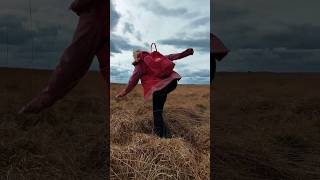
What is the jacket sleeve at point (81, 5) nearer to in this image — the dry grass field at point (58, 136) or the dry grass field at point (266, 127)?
the dry grass field at point (58, 136)

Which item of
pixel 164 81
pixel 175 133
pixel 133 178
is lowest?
pixel 133 178

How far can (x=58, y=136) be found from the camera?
4555mm

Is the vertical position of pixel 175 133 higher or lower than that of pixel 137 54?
lower

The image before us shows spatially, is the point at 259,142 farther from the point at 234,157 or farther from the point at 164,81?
the point at 164,81

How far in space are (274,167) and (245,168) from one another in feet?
0.69

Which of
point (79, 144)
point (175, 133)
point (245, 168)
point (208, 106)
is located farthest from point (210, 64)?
point (79, 144)

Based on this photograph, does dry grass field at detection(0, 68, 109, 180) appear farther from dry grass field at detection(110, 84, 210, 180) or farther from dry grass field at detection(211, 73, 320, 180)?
dry grass field at detection(211, 73, 320, 180)

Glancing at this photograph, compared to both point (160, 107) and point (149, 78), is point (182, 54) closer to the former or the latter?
point (149, 78)

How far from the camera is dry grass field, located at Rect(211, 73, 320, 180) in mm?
4309

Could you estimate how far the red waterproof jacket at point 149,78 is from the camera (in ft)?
13.1

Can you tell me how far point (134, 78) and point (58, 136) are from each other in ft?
2.95

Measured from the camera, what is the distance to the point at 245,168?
430cm

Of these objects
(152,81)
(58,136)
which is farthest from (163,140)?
(58,136)

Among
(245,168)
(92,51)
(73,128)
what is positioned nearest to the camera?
(92,51)
